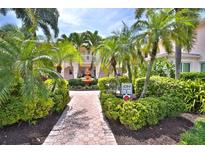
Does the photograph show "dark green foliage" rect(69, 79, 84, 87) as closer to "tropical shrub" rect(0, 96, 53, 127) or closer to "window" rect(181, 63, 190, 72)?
"window" rect(181, 63, 190, 72)

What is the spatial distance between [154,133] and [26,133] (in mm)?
3595

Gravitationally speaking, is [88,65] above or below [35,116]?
above

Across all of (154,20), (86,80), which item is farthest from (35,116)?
(86,80)

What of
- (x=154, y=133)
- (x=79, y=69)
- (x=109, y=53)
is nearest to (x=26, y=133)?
(x=154, y=133)

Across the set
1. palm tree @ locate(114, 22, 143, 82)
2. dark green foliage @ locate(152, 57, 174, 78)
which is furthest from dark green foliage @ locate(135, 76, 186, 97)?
dark green foliage @ locate(152, 57, 174, 78)

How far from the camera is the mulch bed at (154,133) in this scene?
20.0 feet

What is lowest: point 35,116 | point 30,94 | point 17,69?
point 35,116

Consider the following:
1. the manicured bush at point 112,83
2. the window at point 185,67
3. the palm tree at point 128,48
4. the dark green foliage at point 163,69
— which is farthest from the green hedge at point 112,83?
the window at point 185,67

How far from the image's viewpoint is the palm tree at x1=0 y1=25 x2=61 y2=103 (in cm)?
655

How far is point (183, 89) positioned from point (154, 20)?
285 centimetres

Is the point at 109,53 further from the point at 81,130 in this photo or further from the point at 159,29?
the point at 81,130

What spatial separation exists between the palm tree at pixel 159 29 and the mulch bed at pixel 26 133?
432 centimetres
